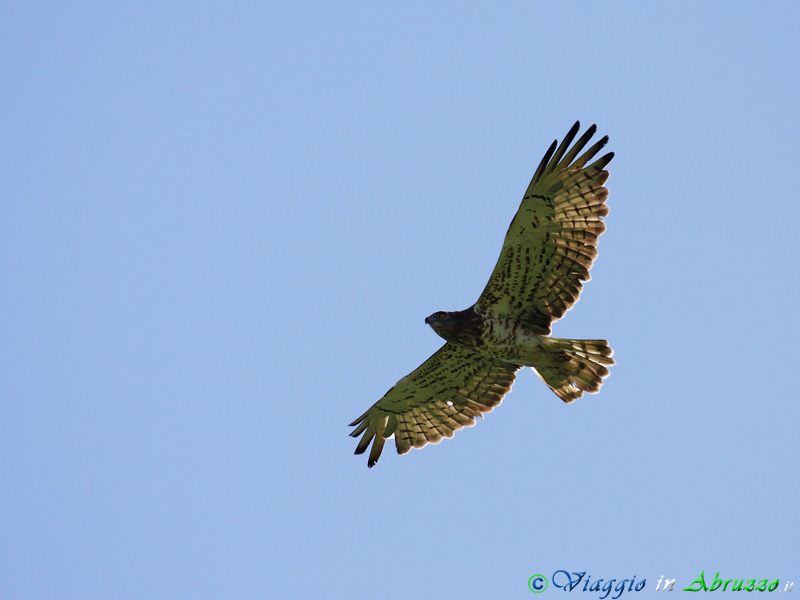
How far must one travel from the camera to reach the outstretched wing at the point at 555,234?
38.9 ft

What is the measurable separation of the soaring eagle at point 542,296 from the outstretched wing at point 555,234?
1cm

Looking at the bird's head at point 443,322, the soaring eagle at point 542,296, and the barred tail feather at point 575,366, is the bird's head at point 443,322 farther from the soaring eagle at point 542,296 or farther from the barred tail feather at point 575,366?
the barred tail feather at point 575,366

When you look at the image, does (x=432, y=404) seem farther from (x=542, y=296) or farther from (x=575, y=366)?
(x=542, y=296)

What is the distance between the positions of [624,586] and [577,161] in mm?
5915

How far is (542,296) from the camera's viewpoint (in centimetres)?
1234

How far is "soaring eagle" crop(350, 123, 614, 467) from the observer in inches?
468

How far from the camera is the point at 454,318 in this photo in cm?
1232

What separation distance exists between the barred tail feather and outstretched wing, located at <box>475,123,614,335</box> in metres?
0.33

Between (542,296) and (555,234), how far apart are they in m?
0.88

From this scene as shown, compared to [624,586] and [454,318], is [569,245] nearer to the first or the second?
[454,318]

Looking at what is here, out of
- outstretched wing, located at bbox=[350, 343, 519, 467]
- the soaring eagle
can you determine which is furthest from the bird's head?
outstretched wing, located at bbox=[350, 343, 519, 467]

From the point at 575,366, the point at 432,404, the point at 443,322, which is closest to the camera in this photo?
the point at 443,322

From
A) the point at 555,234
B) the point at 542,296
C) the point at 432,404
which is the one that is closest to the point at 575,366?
the point at 542,296

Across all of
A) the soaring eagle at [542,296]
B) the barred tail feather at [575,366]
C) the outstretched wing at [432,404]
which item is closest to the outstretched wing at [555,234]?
the soaring eagle at [542,296]
